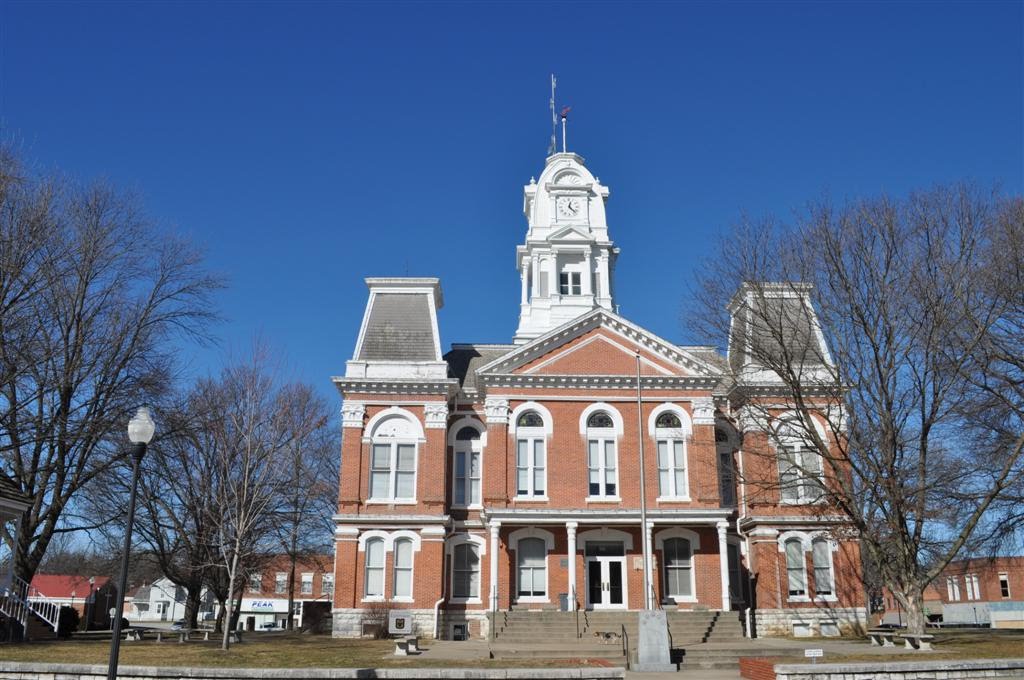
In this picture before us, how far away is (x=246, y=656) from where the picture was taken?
75.3 ft

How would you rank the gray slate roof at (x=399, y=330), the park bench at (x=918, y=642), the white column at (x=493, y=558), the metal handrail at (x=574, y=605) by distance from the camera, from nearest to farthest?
the park bench at (x=918, y=642) < the metal handrail at (x=574, y=605) < the white column at (x=493, y=558) < the gray slate roof at (x=399, y=330)

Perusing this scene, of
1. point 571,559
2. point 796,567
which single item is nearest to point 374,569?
point 571,559

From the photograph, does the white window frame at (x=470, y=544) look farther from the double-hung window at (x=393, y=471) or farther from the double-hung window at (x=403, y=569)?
the double-hung window at (x=393, y=471)

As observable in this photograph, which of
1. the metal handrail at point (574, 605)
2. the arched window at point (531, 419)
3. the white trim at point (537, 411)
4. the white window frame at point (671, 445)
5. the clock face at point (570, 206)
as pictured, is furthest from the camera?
the clock face at point (570, 206)

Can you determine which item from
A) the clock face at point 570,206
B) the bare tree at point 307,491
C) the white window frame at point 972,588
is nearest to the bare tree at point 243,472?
the bare tree at point 307,491

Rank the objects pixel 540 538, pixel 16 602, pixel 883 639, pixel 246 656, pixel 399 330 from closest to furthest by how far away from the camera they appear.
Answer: pixel 246 656 → pixel 16 602 → pixel 883 639 → pixel 540 538 → pixel 399 330

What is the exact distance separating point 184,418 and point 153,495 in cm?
594

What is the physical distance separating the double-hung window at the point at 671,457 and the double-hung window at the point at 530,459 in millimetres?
4540

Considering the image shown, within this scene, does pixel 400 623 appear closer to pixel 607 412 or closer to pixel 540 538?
pixel 540 538

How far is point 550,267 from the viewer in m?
45.2

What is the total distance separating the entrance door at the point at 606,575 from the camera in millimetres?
32812

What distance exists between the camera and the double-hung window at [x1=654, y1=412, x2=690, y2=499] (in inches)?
1324

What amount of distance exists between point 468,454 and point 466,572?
4682 mm

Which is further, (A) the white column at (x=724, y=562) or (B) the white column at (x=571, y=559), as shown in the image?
(A) the white column at (x=724, y=562)
